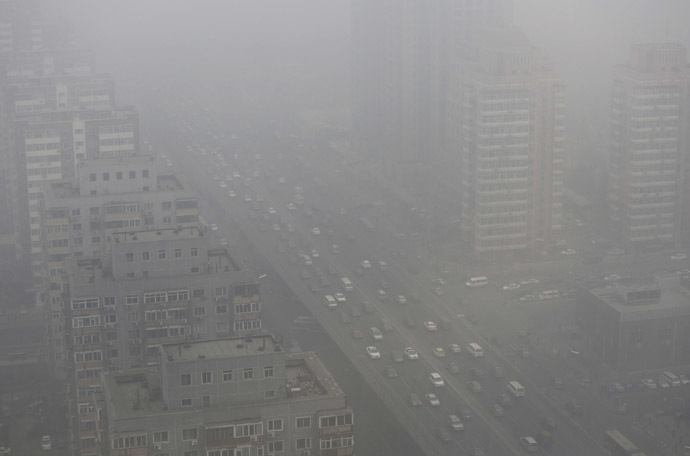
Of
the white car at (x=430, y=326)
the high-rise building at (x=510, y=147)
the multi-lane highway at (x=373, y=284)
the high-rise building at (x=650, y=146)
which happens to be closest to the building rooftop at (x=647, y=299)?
the multi-lane highway at (x=373, y=284)

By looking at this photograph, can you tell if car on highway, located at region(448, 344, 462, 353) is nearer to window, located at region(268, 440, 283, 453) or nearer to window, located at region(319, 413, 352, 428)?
window, located at region(319, 413, 352, 428)

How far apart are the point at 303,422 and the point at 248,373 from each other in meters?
1.73

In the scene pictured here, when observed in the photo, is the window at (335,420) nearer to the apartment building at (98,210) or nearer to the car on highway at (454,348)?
the apartment building at (98,210)

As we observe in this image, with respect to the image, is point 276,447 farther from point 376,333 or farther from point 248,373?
point 376,333

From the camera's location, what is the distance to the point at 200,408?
38.0 metres

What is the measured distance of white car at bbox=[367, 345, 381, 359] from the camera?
65812 millimetres

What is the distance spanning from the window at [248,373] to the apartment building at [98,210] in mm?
21315

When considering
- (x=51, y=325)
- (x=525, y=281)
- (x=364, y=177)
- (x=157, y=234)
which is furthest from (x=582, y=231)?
(x=157, y=234)

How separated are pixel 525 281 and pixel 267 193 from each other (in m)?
24.1

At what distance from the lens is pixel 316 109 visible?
5000 inches

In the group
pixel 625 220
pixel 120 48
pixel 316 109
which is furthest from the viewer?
pixel 120 48

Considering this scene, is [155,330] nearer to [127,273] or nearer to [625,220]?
[127,273]

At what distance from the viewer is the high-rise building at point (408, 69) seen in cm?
9294

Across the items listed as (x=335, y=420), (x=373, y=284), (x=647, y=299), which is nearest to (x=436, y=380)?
(x=647, y=299)
